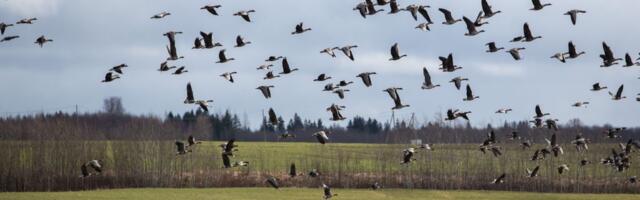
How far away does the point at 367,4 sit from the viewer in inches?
1131

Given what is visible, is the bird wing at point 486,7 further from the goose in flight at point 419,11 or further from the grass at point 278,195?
the grass at point 278,195

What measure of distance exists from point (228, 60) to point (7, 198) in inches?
1126

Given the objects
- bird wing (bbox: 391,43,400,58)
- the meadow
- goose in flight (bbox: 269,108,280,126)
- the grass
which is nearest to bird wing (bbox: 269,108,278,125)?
goose in flight (bbox: 269,108,280,126)

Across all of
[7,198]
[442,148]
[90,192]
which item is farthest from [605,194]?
[7,198]

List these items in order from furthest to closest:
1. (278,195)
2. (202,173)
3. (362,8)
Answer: (202,173) → (278,195) → (362,8)

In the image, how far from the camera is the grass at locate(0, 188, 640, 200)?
186 feet

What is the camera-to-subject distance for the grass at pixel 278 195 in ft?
186

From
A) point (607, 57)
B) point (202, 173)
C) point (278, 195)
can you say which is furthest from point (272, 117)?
point (202, 173)

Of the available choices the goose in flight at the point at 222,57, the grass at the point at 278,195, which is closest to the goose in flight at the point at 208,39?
the goose in flight at the point at 222,57

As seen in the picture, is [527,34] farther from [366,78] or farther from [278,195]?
[278,195]

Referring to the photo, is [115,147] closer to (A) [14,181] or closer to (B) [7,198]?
(A) [14,181]

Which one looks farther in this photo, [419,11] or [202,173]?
[202,173]

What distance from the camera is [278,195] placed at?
196 ft

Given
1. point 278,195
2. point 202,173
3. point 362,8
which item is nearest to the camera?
point 362,8
